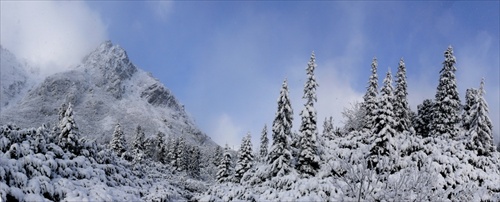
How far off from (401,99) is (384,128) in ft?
45.2

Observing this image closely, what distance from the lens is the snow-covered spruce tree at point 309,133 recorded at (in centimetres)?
3497

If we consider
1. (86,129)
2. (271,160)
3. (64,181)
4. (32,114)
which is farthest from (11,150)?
(32,114)

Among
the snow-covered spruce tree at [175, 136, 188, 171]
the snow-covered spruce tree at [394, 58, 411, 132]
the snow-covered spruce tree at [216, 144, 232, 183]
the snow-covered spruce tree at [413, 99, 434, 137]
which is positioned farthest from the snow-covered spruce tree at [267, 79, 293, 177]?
the snow-covered spruce tree at [175, 136, 188, 171]

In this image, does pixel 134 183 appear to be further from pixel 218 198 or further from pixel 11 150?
pixel 11 150

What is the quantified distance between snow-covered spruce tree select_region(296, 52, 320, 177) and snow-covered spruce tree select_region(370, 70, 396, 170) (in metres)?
4.92

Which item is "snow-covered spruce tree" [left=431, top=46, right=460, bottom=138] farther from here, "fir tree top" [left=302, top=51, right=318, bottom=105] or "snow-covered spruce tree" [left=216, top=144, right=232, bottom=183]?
"snow-covered spruce tree" [left=216, top=144, right=232, bottom=183]

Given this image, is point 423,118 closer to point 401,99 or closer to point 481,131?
point 401,99

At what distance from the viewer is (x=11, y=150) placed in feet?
63.3

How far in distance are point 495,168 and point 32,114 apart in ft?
685

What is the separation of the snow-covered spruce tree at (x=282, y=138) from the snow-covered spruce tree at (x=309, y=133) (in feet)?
3.79

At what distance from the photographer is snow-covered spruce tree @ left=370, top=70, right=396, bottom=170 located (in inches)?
1345

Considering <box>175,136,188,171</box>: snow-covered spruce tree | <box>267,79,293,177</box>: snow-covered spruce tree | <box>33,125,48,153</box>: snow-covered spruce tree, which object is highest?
<box>175,136,188,171</box>: snow-covered spruce tree

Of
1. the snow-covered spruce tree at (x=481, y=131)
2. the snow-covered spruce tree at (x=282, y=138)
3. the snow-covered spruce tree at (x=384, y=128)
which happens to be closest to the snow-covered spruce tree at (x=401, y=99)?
the snow-covered spruce tree at (x=384, y=128)

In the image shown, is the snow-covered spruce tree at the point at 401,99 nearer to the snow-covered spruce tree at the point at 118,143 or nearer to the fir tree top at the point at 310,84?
the fir tree top at the point at 310,84
